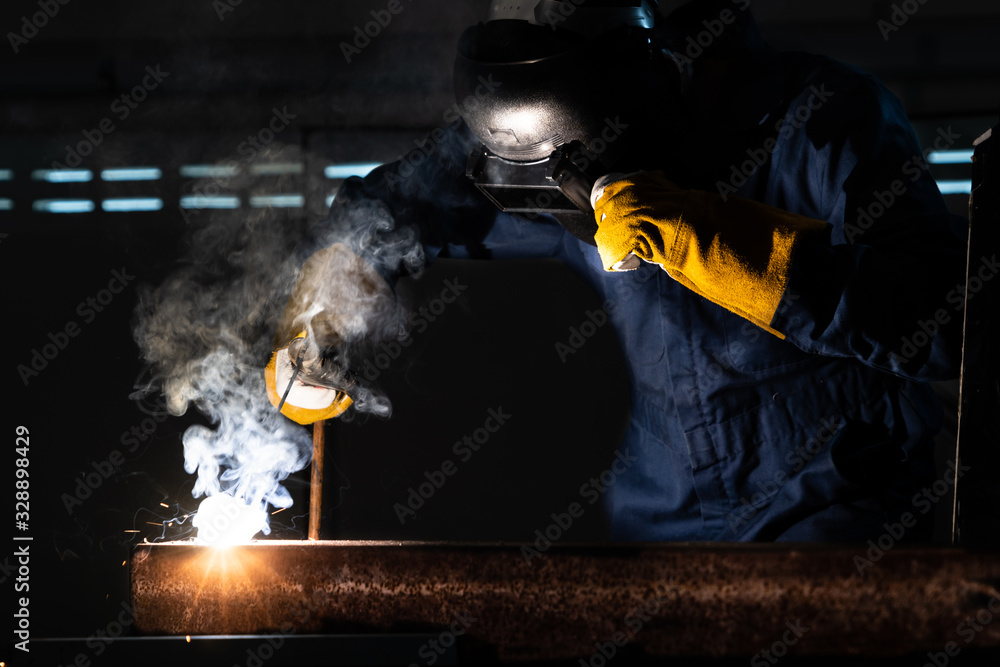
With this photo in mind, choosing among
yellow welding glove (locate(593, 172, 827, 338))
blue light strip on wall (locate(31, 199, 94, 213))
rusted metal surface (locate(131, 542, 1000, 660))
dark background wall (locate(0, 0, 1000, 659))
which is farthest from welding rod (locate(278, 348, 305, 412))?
blue light strip on wall (locate(31, 199, 94, 213))

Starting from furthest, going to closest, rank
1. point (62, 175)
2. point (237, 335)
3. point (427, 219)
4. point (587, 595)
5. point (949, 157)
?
point (62, 175) < point (949, 157) < point (237, 335) < point (427, 219) < point (587, 595)

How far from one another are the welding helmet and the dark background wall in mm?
1195

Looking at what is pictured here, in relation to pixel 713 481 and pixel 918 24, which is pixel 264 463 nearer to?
pixel 713 481

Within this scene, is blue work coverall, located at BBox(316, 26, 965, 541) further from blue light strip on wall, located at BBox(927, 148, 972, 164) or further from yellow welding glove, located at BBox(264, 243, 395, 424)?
blue light strip on wall, located at BBox(927, 148, 972, 164)

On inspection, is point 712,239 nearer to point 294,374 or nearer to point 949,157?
point 294,374

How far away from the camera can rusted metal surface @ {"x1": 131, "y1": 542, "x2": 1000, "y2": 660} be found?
0.84 meters

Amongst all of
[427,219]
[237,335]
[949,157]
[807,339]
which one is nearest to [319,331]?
[427,219]

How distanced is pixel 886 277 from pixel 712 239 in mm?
294

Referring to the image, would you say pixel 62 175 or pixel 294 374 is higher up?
pixel 62 175

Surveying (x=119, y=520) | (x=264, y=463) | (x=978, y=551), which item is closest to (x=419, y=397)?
(x=264, y=463)

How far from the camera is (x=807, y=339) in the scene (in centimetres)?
108

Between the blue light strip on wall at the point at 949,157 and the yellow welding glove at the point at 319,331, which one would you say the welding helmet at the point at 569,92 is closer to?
the yellow welding glove at the point at 319,331

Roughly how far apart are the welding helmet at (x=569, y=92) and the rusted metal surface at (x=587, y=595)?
747mm

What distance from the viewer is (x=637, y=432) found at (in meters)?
1.76
